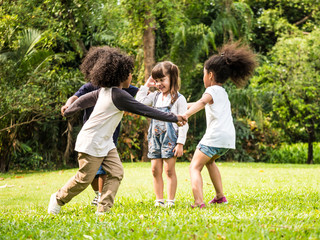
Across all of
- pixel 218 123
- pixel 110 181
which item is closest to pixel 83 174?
pixel 110 181

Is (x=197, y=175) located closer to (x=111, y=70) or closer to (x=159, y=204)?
(x=159, y=204)

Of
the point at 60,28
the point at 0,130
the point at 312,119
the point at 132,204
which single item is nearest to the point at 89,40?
the point at 60,28

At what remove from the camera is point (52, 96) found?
11.0 meters

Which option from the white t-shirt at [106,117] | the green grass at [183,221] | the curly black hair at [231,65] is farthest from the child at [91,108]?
the curly black hair at [231,65]

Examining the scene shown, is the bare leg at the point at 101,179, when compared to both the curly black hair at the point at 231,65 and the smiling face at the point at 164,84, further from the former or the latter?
the curly black hair at the point at 231,65

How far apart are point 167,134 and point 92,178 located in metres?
1.07

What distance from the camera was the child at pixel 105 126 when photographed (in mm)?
3961

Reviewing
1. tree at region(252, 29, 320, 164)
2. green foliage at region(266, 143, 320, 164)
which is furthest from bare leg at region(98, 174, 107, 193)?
green foliage at region(266, 143, 320, 164)

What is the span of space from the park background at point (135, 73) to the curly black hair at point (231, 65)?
21.1ft

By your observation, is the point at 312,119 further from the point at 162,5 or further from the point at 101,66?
the point at 101,66

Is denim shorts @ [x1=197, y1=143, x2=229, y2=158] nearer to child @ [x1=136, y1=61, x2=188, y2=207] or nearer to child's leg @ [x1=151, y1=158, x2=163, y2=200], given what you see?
child @ [x1=136, y1=61, x2=188, y2=207]

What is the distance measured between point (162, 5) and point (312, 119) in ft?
20.3

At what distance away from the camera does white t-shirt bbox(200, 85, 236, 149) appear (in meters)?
4.39

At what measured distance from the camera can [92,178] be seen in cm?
400
